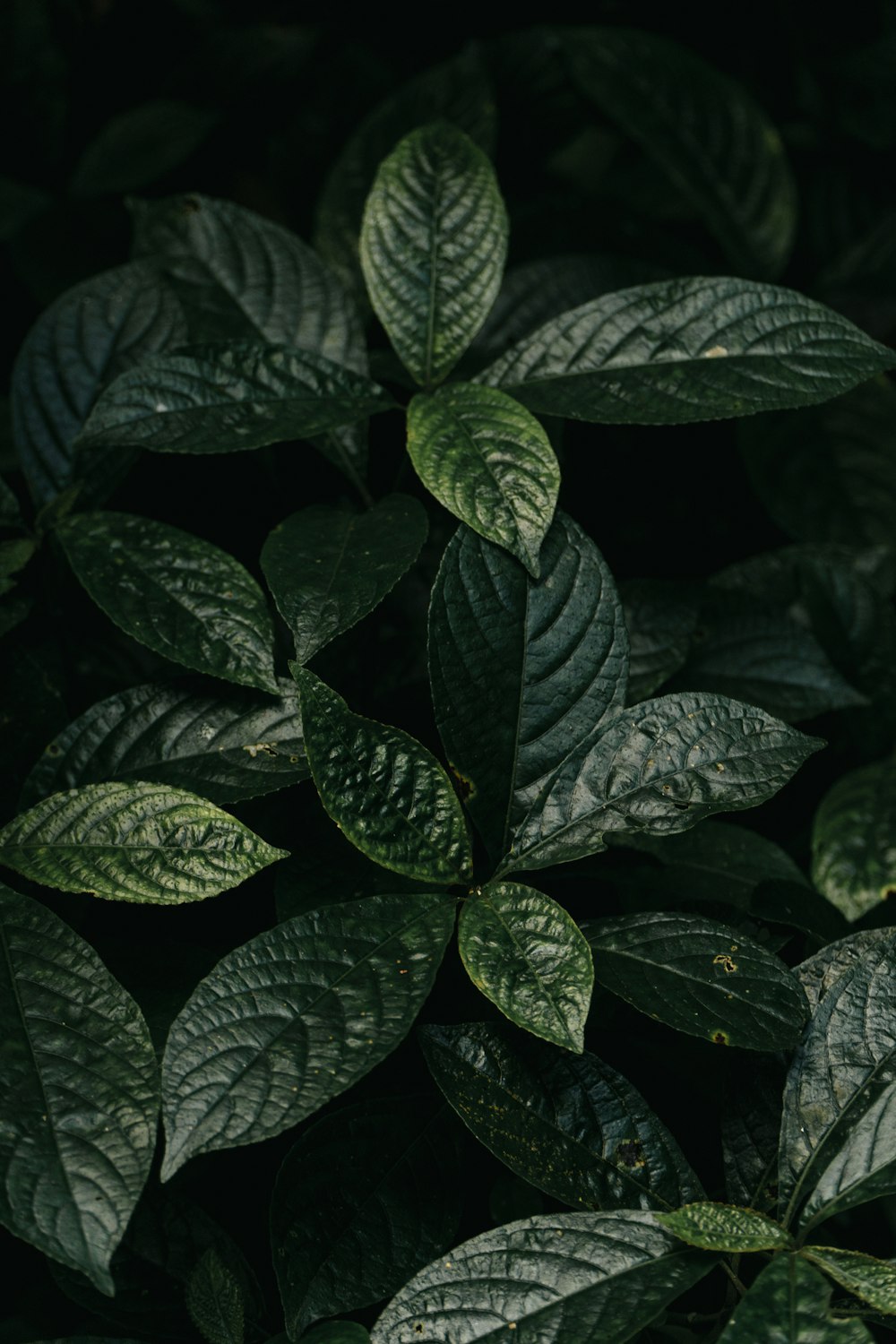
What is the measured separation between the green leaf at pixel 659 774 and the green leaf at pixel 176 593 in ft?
0.88

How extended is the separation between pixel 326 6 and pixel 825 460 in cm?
120

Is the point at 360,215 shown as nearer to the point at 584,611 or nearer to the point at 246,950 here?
the point at 584,611

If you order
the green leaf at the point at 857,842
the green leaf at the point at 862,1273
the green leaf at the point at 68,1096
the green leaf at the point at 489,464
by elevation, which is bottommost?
the green leaf at the point at 857,842

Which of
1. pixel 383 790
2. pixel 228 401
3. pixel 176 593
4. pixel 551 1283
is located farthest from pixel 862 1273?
→ pixel 228 401

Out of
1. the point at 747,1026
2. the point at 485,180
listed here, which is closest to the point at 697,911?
the point at 747,1026

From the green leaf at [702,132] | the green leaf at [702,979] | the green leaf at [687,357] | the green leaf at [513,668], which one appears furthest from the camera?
the green leaf at [702,132]

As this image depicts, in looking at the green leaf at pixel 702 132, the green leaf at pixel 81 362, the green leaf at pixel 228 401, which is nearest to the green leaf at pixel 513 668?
the green leaf at pixel 228 401

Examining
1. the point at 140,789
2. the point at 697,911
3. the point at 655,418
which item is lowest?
the point at 697,911

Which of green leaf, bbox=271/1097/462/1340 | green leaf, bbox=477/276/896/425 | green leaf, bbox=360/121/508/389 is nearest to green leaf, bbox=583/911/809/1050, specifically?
green leaf, bbox=271/1097/462/1340

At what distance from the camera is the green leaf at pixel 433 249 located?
1156 millimetres

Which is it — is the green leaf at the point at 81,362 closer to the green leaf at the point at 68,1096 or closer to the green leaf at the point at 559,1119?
the green leaf at the point at 68,1096

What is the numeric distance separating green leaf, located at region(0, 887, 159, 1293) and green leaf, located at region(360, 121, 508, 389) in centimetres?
66

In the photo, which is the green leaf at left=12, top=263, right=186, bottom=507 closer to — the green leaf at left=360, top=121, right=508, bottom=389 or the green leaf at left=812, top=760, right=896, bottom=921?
the green leaf at left=360, top=121, right=508, bottom=389

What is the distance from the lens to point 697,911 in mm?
1046
